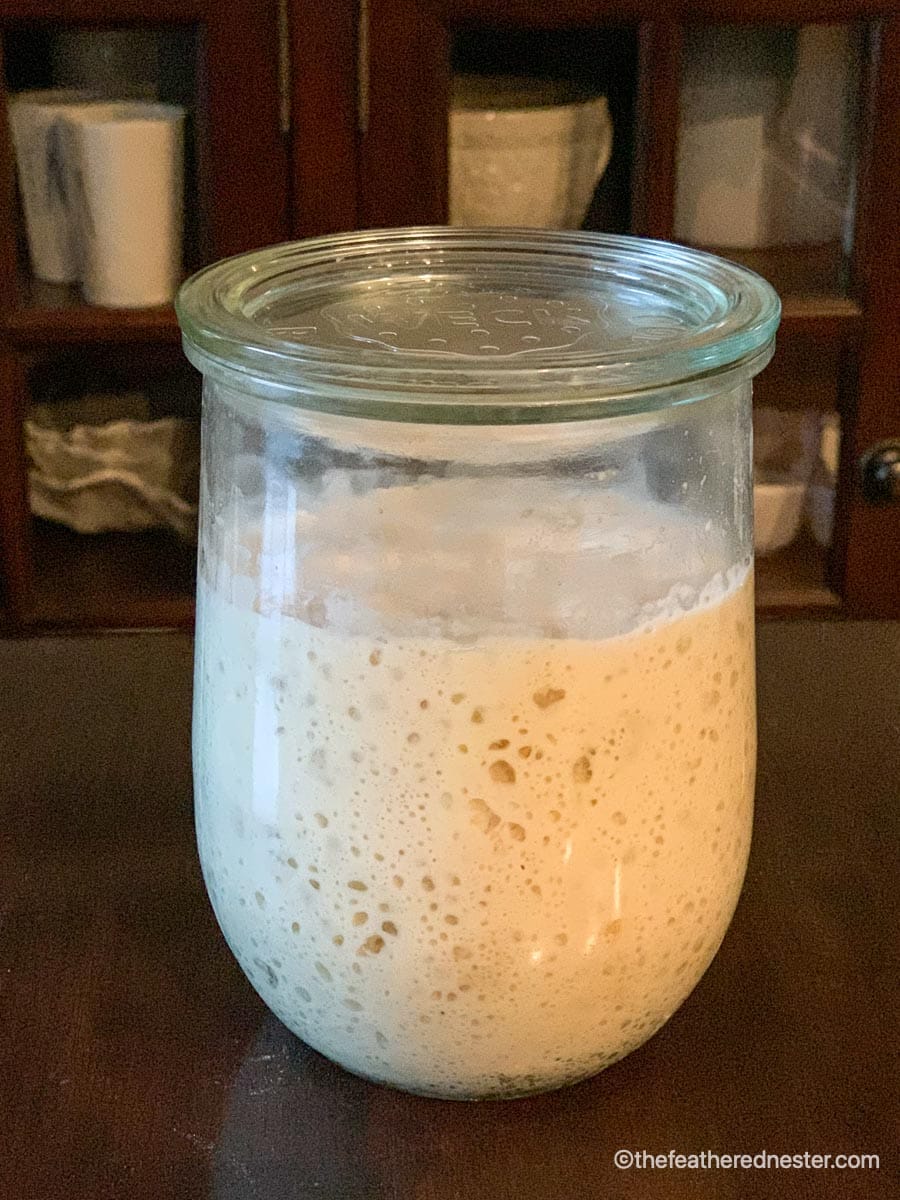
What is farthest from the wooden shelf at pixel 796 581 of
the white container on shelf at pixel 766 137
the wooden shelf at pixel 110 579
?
the wooden shelf at pixel 110 579

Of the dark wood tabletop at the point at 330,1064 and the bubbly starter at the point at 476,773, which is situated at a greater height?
the bubbly starter at the point at 476,773

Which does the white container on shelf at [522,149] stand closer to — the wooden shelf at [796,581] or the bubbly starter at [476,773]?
the wooden shelf at [796,581]

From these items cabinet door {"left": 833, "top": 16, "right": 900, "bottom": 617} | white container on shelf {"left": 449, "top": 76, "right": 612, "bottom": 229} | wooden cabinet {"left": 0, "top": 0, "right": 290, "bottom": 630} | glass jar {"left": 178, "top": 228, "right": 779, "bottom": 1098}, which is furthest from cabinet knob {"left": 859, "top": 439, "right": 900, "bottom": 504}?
glass jar {"left": 178, "top": 228, "right": 779, "bottom": 1098}

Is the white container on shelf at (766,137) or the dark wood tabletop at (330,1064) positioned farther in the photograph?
the white container on shelf at (766,137)

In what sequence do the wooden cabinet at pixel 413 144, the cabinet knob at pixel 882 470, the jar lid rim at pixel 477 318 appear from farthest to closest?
the cabinet knob at pixel 882 470 < the wooden cabinet at pixel 413 144 < the jar lid rim at pixel 477 318

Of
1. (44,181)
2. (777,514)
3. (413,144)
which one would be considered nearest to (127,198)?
(44,181)

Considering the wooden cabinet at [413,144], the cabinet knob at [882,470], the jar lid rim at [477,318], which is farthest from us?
the cabinet knob at [882,470]

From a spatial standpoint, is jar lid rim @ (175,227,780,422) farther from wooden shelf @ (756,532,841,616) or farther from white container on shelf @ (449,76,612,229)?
wooden shelf @ (756,532,841,616)
